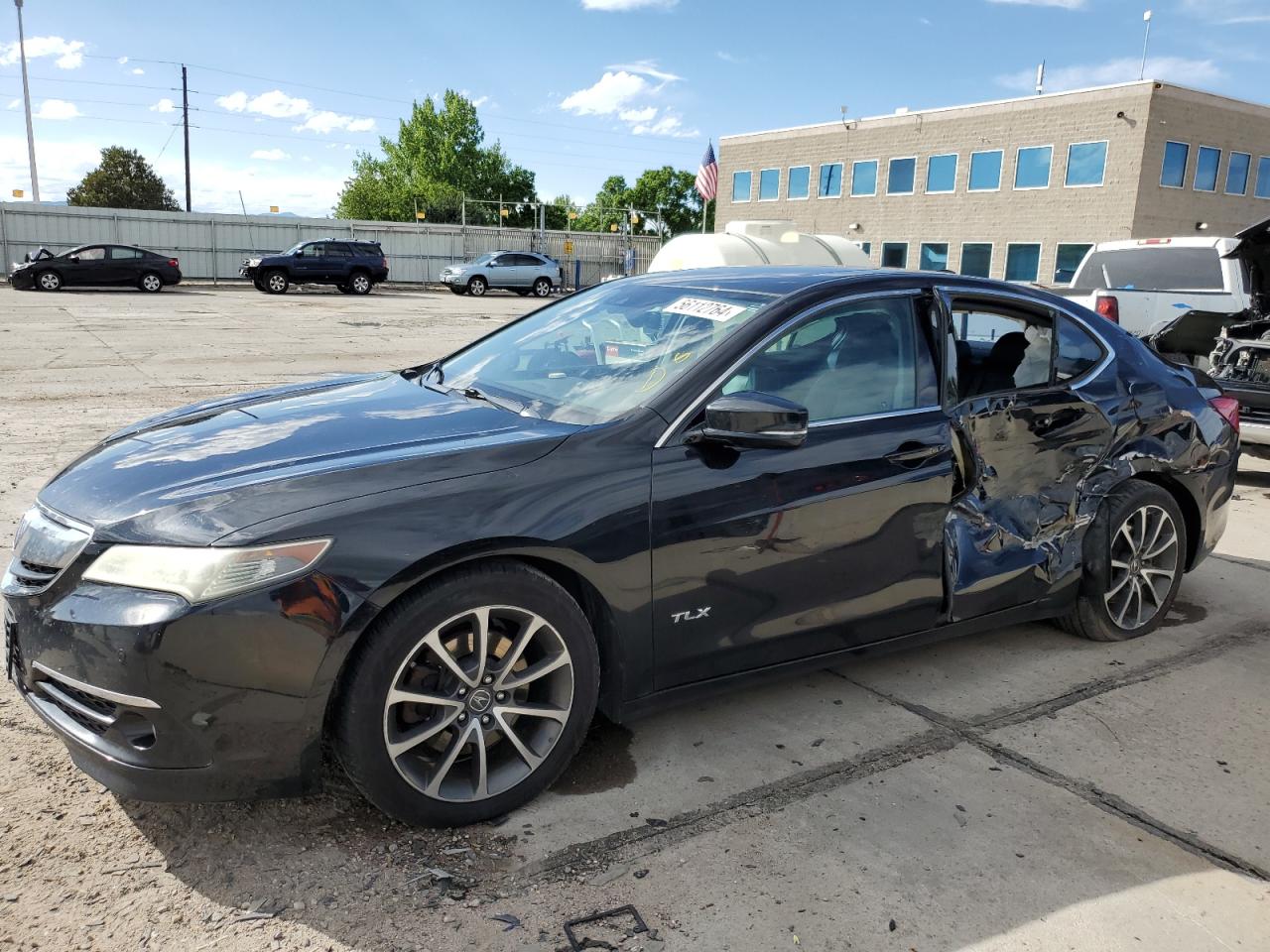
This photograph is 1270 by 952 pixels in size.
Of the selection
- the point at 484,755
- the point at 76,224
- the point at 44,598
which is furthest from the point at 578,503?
the point at 76,224

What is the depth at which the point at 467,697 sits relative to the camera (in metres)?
2.72

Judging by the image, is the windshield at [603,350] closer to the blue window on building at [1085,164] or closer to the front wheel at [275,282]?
the front wheel at [275,282]

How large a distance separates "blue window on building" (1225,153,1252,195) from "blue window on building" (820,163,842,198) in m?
14.5

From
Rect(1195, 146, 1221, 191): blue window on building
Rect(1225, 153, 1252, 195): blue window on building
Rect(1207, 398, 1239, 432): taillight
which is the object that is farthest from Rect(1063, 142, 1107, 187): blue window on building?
Rect(1207, 398, 1239, 432): taillight

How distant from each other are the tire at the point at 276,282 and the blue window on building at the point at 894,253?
2348 centimetres

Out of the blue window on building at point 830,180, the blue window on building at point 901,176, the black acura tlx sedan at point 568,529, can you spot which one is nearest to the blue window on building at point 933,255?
the blue window on building at point 901,176

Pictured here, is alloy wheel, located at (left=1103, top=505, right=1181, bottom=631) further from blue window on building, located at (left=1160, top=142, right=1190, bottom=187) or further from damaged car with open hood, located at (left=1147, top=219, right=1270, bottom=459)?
blue window on building, located at (left=1160, top=142, right=1190, bottom=187)

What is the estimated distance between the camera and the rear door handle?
3432mm

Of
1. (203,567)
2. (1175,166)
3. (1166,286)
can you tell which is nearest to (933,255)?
(1175,166)

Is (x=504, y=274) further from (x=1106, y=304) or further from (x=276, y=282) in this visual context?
(x=1106, y=304)

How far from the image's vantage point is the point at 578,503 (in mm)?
2803

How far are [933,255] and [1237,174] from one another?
427 inches

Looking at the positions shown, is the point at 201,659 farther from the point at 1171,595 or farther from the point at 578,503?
the point at 1171,595

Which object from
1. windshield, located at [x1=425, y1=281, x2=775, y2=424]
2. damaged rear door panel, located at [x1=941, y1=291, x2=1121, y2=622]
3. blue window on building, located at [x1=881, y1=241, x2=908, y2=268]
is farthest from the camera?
blue window on building, located at [x1=881, y1=241, x2=908, y2=268]
